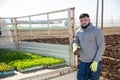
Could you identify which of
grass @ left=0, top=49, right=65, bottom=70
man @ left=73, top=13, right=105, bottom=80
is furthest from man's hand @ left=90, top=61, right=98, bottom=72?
grass @ left=0, top=49, right=65, bottom=70

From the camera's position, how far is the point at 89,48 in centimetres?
455

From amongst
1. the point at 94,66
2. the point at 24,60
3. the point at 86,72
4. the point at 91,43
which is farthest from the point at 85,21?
the point at 24,60

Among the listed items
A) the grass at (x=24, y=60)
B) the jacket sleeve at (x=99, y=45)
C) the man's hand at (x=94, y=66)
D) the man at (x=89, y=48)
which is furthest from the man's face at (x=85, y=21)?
the grass at (x=24, y=60)

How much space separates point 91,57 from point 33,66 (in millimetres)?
1426

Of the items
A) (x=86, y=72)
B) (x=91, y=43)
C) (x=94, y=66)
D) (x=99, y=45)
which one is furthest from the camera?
(x=86, y=72)

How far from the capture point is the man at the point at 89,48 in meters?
4.40

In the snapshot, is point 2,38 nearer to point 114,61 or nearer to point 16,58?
point 16,58

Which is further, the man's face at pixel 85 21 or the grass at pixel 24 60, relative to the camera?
the grass at pixel 24 60

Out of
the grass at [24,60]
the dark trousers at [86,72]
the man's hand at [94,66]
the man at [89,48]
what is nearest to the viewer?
the man's hand at [94,66]

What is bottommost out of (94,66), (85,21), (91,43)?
(94,66)

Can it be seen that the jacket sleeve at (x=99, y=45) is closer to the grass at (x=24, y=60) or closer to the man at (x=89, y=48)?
the man at (x=89, y=48)

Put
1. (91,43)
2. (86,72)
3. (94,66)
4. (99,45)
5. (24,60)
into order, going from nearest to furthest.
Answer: (94,66) < (99,45) < (91,43) < (86,72) < (24,60)

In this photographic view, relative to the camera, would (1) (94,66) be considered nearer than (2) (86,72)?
Yes

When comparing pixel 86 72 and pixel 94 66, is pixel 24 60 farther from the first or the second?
pixel 94 66
